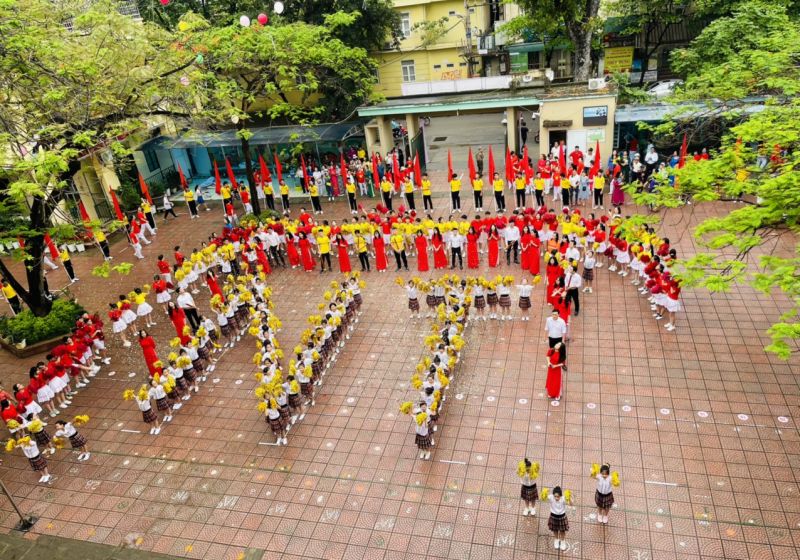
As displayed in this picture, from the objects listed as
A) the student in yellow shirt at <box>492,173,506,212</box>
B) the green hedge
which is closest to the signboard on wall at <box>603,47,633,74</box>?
the student in yellow shirt at <box>492,173,506,212</box>

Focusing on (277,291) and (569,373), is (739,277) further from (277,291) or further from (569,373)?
(277,291)

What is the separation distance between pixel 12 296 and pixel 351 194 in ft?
34.4

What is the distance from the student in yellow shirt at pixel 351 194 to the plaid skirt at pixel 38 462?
12.1 m

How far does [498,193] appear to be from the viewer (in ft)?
59.5

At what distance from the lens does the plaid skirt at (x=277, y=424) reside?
10070 mm

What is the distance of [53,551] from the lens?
8641 mm

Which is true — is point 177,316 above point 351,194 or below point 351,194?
below

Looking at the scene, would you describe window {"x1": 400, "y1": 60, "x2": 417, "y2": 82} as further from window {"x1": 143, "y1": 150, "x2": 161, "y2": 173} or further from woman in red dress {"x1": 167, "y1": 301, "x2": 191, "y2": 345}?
woman in red dress {"x1": 167, "y1": 301, "x2": 191, "y2": 345}

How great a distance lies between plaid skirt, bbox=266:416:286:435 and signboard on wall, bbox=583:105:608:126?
1498 cm

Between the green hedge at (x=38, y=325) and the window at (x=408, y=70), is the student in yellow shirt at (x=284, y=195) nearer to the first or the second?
the green hedge at (x=38, y=325)

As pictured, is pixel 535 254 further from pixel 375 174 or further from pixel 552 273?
pixel 375 174

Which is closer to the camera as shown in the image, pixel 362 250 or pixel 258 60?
pixel 362 250

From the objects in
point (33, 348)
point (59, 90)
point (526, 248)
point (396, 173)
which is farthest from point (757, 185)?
point (33, 348)

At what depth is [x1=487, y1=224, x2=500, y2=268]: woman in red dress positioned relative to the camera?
14.8 m
